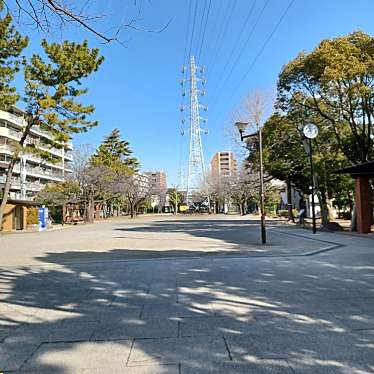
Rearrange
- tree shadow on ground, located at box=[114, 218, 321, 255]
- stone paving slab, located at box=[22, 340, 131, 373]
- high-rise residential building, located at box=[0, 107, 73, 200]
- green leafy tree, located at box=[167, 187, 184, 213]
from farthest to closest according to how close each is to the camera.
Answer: green leafy tree, located at box=[167, 187, 184, 213], high-rise residential building, located at box=[0, 107, 73, 200], tree shadow on ground, located at box=[114, 218, 321, 255], stone paving slab, located at box=[22, 340, 131, 373]

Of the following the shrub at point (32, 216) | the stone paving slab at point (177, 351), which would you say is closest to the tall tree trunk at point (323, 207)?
the stone paving slab at point (177, 351)

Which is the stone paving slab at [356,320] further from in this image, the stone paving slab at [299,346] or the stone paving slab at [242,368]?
the stone paving slab at [242,368]

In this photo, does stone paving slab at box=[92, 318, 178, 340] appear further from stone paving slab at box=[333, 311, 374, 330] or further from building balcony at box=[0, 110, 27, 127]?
building balcony at box=[0, 110, 27, 127]

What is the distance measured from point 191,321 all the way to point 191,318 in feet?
0.39

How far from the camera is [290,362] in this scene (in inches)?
112

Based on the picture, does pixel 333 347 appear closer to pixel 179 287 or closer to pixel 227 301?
pixel 227 301

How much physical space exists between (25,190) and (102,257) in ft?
152

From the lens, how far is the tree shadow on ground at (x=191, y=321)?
2906 millimetres

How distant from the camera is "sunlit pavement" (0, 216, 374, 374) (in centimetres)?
292

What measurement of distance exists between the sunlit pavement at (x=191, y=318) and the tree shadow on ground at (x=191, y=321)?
0.01 meters

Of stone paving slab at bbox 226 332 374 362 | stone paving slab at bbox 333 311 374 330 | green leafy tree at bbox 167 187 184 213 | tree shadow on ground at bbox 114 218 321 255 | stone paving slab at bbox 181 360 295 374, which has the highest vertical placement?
green leafy tree at bbox 167 187 184 213

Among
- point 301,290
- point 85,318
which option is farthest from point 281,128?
point 85,318

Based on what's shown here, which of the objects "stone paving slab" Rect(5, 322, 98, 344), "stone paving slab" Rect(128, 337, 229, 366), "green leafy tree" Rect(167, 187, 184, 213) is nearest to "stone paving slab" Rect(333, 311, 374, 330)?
"stone paving slab" Rect(128, 337, 229, 366)

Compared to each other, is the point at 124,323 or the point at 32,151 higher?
the point at 32,151
